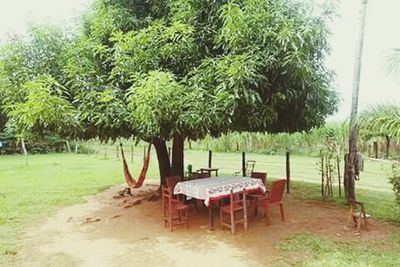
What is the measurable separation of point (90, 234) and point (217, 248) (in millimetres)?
2319

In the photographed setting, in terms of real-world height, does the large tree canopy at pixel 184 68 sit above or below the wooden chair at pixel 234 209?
above

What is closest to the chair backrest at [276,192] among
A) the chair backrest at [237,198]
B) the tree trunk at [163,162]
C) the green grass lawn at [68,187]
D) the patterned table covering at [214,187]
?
the patterned table covering at [214,187]

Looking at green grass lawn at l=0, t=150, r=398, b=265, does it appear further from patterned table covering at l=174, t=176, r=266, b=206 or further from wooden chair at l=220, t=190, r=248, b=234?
patterned table covering at l=174, t=176, r=266, b=206

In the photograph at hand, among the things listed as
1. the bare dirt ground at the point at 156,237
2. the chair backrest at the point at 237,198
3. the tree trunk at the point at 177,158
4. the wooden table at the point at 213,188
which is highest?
the tree trunk at the point at 177,158

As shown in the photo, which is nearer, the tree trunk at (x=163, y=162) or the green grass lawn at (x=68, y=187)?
the green grass lawn at (x=68, y=187)

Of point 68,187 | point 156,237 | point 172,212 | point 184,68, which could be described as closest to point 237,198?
point 172,212

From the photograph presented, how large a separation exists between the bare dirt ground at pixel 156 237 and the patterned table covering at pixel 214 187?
0.61 metres

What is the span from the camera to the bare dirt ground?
16.8ft

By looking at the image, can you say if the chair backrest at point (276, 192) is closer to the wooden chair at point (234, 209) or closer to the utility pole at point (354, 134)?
the wooden chair at point (234, 209)

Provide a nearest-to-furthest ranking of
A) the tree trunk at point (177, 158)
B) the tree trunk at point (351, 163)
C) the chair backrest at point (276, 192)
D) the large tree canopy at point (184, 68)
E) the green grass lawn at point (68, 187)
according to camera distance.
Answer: the large tree canopy at point (184, 68) → the chair backrest at point (276, 192) → the green grass lawn at point (68, 187) → the tree trunk at point (351, 163) → the tree trunk at point (177, 158)

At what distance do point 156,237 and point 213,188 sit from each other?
126 cm

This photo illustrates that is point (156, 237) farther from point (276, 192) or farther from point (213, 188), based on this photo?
point (276, 192)

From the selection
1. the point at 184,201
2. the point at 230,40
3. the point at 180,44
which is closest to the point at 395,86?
the point at 230,40

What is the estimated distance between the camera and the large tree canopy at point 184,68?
17.4ft
